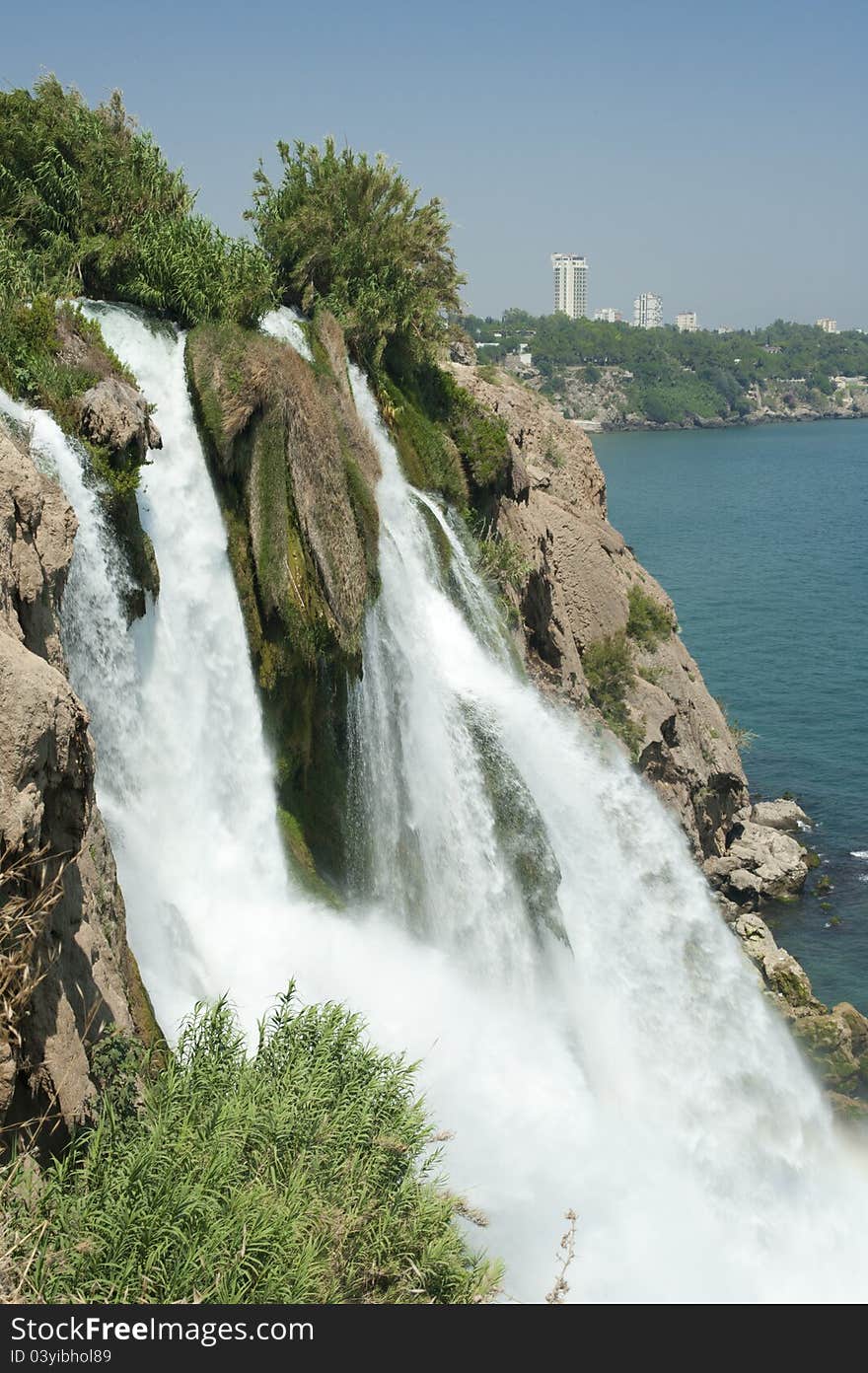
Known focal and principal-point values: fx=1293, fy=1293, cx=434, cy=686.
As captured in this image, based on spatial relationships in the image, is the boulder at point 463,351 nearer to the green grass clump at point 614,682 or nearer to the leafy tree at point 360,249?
the leafy tree at point 360,249

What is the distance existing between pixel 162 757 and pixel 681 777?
16.6 metres

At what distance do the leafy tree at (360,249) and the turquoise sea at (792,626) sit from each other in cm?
1530

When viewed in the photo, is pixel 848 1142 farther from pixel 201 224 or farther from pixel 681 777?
pixel 201 224

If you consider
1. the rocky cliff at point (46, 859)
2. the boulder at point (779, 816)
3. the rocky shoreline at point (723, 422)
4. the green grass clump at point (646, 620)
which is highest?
the rocky cliff at point (46, 859)

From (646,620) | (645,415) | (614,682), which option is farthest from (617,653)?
(645,415)

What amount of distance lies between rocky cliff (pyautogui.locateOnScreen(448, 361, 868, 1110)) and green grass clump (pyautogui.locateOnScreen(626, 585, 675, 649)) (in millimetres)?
29

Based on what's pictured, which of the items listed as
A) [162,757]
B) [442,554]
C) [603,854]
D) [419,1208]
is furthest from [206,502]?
[419,1208]

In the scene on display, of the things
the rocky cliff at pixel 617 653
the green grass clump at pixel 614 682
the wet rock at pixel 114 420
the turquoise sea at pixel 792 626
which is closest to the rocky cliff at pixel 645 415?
the turquoise sea at pixel 792 626

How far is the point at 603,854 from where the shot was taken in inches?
843

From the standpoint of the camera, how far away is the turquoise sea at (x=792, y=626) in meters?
29.8

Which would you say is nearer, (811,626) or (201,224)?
(201,224)

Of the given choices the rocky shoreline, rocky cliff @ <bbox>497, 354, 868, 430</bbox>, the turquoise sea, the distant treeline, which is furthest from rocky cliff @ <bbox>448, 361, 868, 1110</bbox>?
the distant treeline

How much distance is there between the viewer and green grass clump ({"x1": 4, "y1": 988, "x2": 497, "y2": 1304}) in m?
8.13
